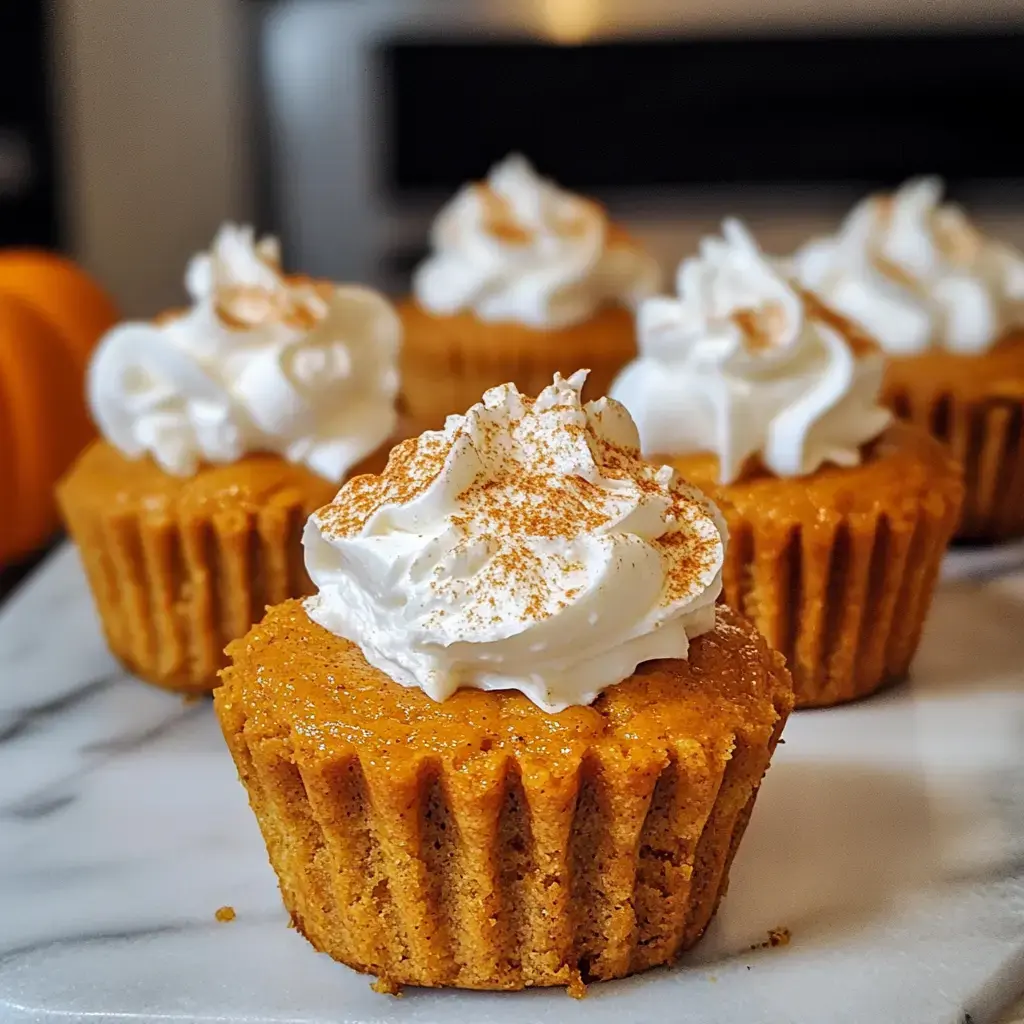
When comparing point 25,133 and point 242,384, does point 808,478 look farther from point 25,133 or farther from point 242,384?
point 25,133

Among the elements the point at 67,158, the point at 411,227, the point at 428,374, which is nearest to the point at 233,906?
the point at 428,374

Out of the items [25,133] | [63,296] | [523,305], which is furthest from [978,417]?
[25,133]

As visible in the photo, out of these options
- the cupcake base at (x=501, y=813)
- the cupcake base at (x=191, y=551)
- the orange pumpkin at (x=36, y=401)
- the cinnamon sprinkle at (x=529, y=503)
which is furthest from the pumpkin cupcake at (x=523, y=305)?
the cupcake base at (x=501, y=813)

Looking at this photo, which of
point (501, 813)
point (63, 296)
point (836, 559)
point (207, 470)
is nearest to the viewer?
point (501, 813)

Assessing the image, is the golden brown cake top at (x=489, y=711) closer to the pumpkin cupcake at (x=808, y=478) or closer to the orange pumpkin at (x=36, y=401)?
the pumpkin cupcake at (x=808, y=478)

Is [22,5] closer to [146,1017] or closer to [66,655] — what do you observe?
[66,655]
